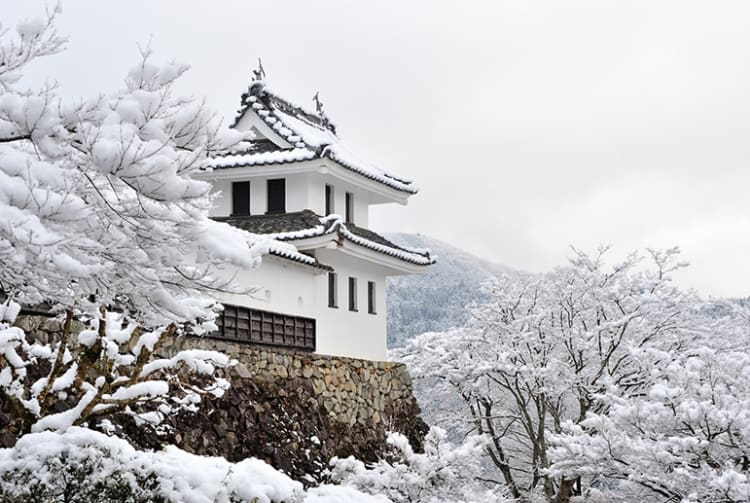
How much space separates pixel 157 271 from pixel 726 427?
8.03 meters

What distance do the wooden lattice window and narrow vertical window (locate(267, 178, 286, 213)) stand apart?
11.3ft

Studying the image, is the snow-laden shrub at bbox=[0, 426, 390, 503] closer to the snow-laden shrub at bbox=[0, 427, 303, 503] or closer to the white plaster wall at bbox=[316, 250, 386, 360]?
the snow-laden shrub at bbox=[0, 427, 303, 503]

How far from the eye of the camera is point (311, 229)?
18844 mm

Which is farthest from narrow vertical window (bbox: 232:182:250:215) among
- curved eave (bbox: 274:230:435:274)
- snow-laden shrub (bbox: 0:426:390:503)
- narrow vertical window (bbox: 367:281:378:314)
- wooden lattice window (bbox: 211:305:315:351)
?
snow-laden shrub (bbox: 0:426:390:503)

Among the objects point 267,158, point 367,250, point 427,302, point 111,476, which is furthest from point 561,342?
point 427,302

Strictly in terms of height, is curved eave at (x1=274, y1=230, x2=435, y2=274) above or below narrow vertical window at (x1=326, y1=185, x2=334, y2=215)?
below

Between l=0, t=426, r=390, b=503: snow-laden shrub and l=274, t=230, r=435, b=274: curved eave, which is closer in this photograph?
l=0, t=426, r=390, b=503: snow-laden shrub

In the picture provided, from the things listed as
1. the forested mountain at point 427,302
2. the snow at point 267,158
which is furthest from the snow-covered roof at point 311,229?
the forested mountain at point 427,302

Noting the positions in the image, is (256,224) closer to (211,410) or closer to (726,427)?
(211,410)

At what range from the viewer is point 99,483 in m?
5.94

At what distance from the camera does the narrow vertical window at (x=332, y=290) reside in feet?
65.7

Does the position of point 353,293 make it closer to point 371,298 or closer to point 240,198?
point 371,298

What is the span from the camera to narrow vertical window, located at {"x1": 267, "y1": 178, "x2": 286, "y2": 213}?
813 inches

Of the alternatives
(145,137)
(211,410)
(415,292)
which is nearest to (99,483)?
(145,137)
